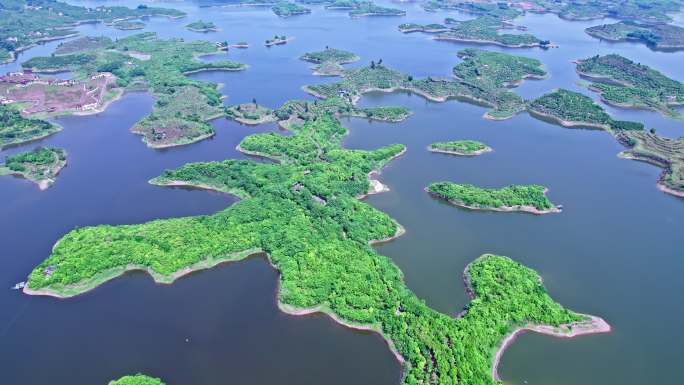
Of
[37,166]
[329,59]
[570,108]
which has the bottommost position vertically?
[37,166]

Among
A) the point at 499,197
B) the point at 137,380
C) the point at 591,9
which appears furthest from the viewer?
the point at 591,9

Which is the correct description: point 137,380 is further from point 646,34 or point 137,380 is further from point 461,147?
point 646,34

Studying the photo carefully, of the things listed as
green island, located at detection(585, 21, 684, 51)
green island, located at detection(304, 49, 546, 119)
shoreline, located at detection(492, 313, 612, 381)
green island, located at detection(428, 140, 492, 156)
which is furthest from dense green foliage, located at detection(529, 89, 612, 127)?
green island, located at detection(585, 21, 684, 51)

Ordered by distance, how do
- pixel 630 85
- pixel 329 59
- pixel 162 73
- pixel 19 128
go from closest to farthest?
1. pixel 19 128
2. pixel 630 85
3. pixel 162 73
4. pixel 329 59

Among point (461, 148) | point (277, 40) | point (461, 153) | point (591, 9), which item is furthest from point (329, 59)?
point (591, 9)

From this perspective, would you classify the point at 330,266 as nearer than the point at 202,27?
Yes

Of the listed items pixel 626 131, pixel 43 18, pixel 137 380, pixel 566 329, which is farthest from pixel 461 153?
pixel 43 18

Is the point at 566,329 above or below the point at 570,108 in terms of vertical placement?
below

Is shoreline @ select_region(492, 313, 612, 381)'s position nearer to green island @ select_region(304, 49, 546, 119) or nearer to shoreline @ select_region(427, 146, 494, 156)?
shoreline @ select_region(427, 146, 494, 156)
